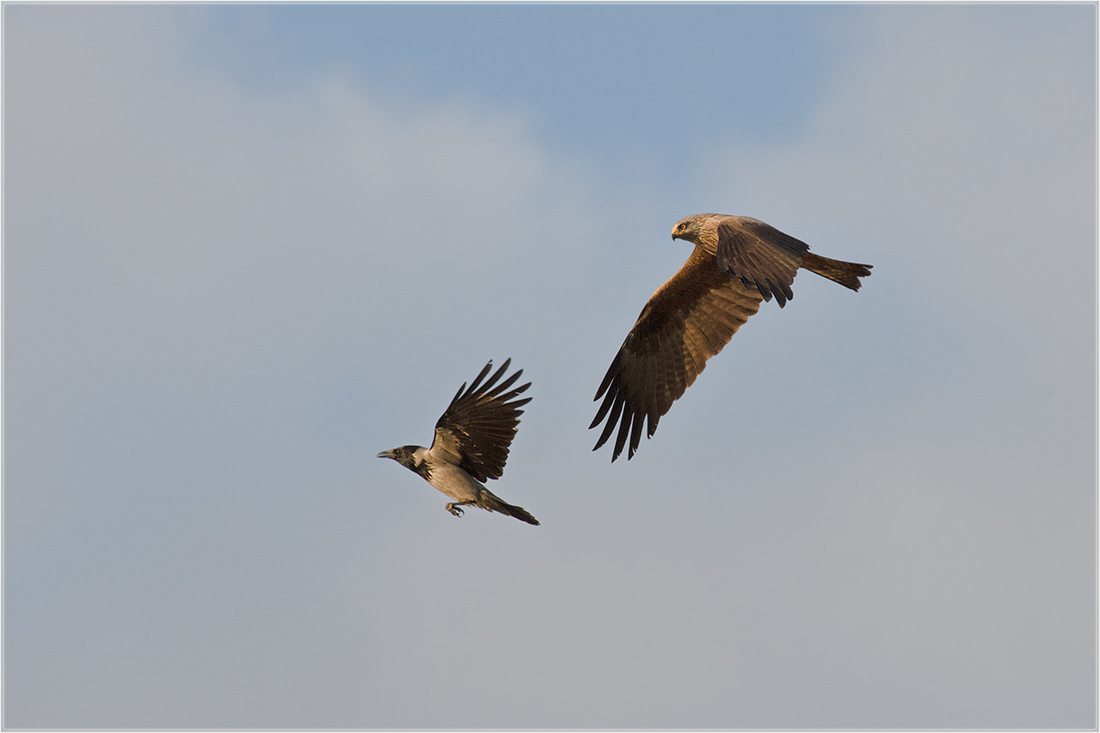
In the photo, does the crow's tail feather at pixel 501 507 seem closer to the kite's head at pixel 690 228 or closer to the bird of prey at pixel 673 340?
the bird of prey at pixel 673 340

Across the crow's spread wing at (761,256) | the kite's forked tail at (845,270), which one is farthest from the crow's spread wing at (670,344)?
the crow's spread wing at (761,256)

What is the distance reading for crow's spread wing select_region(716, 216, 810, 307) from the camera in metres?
10.1

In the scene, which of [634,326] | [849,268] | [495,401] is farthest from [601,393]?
[849,268]

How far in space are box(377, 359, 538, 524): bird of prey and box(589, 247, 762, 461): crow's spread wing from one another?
1500 millimetres

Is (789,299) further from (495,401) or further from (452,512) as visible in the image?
(452,512)

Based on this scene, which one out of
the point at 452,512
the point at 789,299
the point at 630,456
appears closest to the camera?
the point at 789,299

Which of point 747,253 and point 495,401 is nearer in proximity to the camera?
point 747,253

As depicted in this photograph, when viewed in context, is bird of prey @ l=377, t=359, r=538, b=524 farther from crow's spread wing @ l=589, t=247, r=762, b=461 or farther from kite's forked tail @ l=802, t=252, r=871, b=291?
kite's forked tail @ l=802, t=252, r=871, b=291

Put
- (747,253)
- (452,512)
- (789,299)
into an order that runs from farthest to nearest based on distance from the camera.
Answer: (452,512) → (747,253) → (789,299)

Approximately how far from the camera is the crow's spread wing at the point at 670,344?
42.7ft

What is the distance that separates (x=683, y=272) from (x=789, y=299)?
3047 millimetres

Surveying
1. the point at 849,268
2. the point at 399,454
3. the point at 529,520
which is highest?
the point at 849,268

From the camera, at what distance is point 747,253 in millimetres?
10633

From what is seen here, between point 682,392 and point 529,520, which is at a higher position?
point 682,392
